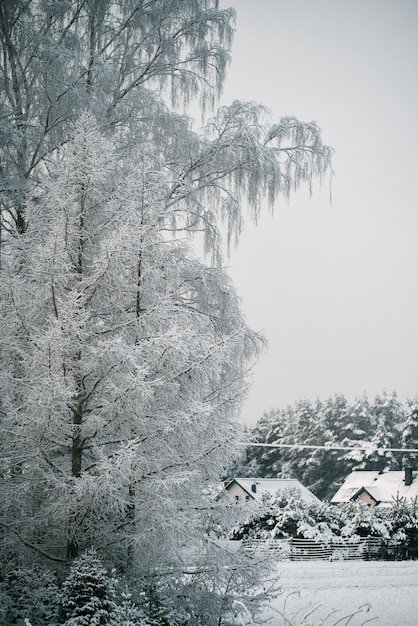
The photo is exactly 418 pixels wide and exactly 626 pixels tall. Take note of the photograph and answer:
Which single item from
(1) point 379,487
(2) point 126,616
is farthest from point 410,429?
(2) point 126,616

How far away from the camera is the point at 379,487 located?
37.1m

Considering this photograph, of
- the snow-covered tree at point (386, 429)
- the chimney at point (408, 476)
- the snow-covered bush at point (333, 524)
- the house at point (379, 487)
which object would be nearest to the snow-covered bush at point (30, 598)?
the snow-covered bush at point (333, 524)

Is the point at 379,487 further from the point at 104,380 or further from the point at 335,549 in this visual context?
the point at 104,380

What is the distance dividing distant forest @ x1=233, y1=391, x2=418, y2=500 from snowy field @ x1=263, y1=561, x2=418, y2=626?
28299 millimetres

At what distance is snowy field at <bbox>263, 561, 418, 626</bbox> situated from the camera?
964 centimetres

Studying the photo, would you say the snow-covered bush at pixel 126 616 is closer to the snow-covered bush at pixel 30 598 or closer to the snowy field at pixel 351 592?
the snow-covered bush at pixel 30 598

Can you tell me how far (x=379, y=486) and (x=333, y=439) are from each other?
A: 1331 cm

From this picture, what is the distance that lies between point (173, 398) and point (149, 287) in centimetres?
112

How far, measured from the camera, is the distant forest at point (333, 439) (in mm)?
47250

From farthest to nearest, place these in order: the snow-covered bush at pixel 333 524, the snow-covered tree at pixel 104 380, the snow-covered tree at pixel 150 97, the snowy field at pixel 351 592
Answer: the snow-covered bush at pixel 333 524
the snowy field at pixel 351 592
the snow-covered tree at pixel 150 97
the snow-covered tree at pixel 104 380

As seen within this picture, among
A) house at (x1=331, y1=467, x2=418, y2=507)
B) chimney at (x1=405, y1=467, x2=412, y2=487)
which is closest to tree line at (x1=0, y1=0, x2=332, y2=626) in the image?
house at (x1=331, y1=467, x2=418, y2=507)

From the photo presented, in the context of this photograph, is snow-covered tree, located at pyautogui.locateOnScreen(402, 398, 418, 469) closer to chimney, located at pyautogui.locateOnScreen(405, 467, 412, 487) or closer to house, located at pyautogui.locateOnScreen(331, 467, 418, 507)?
house, located at pyautogui.locateOnScreen(331, 467, 418, 507)

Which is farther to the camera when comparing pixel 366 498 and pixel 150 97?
pixel 366 498

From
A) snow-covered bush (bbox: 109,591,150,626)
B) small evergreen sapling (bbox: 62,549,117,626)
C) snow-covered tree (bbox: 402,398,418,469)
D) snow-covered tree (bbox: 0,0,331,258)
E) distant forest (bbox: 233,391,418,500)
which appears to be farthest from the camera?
distant forest (bbox: 233,391,418,500)
